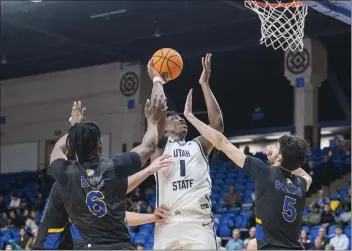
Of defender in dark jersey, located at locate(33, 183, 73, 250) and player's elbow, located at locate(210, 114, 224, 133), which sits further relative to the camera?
player's elbow, located at locate(210, 114, 224, 133)

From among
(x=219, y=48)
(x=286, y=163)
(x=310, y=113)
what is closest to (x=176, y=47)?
(x=219, y=48)

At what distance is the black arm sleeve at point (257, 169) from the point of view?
4.55 m

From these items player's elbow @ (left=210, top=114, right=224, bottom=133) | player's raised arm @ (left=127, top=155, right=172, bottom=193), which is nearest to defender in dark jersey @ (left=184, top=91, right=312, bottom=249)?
player's raised arm @ (left=127, top=155, right=172, bottom=193)

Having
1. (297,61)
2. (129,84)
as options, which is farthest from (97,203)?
(129,84)

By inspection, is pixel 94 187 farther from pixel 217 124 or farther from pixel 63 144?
pixel 217 124

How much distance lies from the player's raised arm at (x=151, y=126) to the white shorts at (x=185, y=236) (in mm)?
1472

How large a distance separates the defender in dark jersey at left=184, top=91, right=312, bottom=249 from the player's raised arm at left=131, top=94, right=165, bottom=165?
712mm

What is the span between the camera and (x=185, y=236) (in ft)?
18.2

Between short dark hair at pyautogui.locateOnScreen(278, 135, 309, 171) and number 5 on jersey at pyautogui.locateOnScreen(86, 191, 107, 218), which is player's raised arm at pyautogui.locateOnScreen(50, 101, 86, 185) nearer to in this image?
number 5 on jersey at pyautogui.locateOnScreen(86, 191, 107, 218)

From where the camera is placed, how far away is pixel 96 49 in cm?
→ 2175

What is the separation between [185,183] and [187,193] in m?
0.09

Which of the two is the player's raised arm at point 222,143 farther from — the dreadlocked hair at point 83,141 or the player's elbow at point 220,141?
the dreadlocked hair at point 83,141

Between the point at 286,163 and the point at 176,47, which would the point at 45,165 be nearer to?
the point at 176,47

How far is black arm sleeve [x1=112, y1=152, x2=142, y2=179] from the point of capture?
393 centimetres
